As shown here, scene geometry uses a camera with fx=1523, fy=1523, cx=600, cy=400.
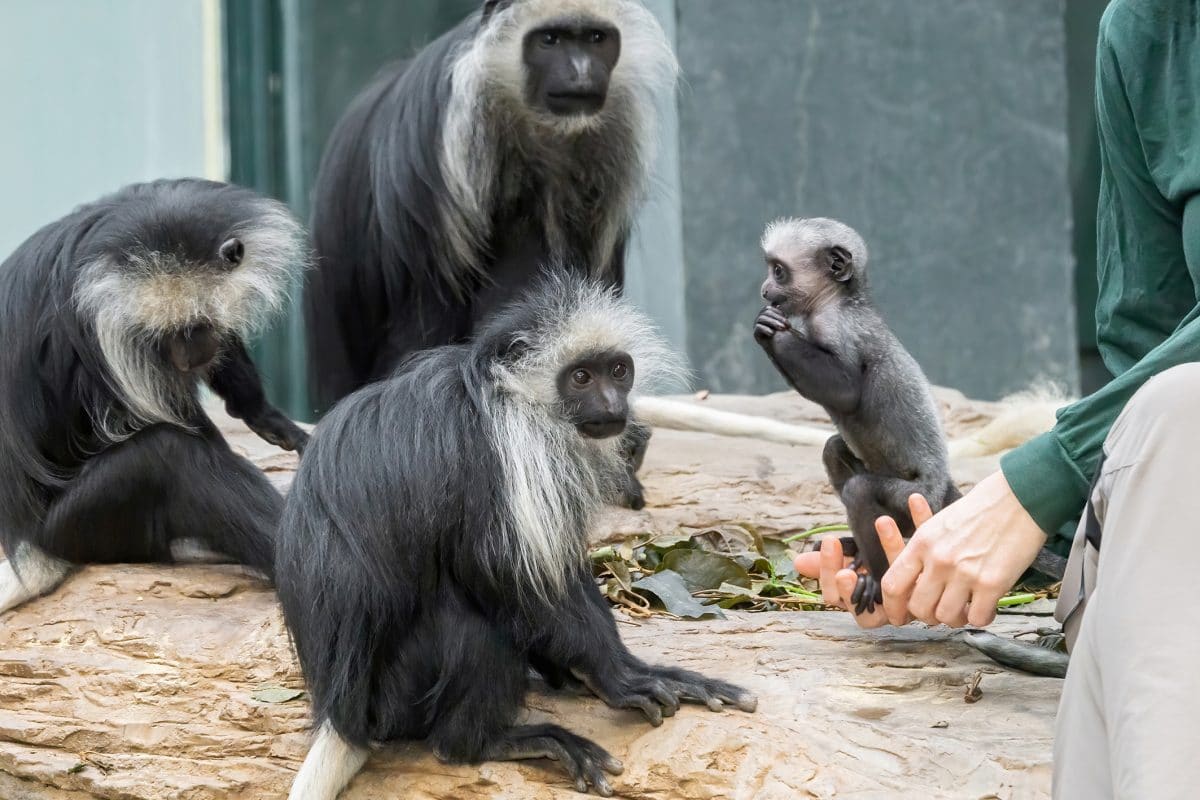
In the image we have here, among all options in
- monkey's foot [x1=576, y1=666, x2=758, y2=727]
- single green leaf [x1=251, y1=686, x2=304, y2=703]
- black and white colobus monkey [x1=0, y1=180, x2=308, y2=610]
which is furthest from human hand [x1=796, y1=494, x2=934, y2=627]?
black and white colobus monkey [x1=0, y1=180, x2=308, y2=610]

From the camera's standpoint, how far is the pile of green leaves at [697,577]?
3498mm

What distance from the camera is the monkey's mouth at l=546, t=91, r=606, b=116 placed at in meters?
4.43

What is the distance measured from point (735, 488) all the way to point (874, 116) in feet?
7.90

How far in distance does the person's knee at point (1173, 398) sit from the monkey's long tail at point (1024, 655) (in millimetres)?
997

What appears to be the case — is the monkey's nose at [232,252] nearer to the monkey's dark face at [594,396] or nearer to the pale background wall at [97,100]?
the monkey's dark face at [594,396]

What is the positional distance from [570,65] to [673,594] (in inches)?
68.5

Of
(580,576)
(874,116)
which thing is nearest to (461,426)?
(580,576)

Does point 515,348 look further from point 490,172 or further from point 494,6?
point 494,6

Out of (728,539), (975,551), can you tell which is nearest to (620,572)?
(728,539)

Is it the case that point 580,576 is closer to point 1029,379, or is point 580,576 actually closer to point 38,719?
point 38,719

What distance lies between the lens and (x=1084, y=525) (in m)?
2.11

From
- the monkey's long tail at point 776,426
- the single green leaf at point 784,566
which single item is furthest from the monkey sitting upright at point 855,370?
the monkey's long tail at point 776,426

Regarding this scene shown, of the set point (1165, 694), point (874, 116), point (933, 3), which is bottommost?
point (1165, 694)

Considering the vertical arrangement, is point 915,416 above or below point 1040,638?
above
